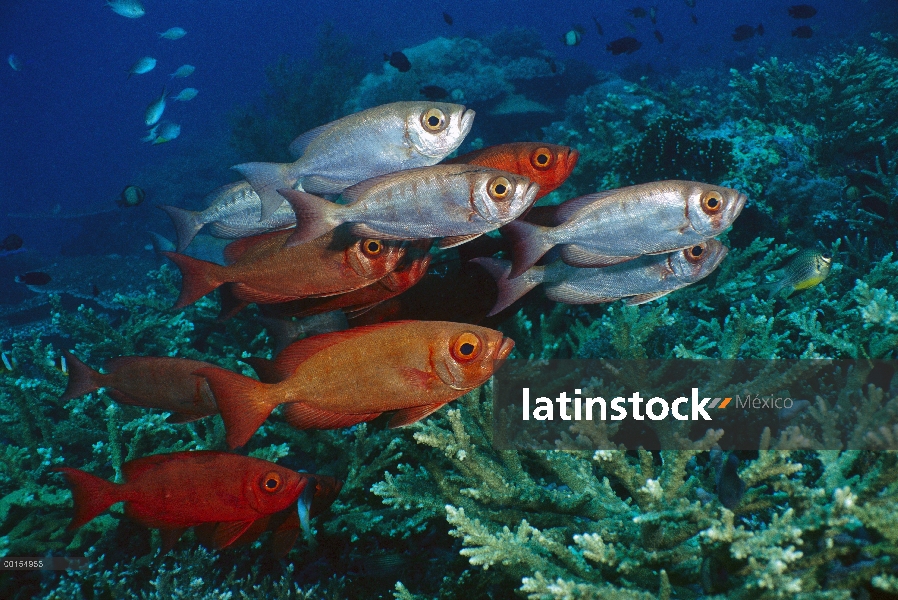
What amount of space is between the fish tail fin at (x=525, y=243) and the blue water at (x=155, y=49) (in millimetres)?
46152

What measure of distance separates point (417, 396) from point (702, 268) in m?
1.54

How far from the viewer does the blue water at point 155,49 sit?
59.7m

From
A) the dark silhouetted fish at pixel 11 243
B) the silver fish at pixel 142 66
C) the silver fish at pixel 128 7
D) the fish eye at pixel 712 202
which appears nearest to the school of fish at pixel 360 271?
the fish eye at pixel 712 202

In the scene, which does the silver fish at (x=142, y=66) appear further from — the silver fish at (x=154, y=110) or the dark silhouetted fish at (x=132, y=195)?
the dark silhouetted fish at (x=132, y=195)

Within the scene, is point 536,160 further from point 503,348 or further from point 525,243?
point 503,348

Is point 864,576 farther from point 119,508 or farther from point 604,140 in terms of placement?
point 604,140

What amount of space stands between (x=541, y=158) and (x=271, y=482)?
Answer: 193 centimetres

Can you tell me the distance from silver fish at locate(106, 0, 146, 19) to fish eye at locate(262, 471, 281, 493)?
51.5 feet

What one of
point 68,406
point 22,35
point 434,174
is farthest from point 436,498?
point 22,35

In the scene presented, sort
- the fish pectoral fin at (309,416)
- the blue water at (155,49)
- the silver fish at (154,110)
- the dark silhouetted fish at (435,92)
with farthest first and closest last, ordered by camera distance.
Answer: the blue water at (155,49), the silver fish at (154,110), the dark silhouetted fish at (435,92), the fish pectoral fin at (309,416)

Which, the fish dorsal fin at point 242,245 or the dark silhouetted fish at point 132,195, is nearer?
the fish dorsal fin at point 242,245

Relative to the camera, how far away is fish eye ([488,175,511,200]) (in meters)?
1.79

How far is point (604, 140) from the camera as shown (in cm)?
780

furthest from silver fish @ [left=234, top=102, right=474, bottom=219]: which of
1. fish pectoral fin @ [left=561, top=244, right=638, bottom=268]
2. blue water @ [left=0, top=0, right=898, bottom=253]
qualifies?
blue water @ [left=0, top=0, right=898, bottom=253]
